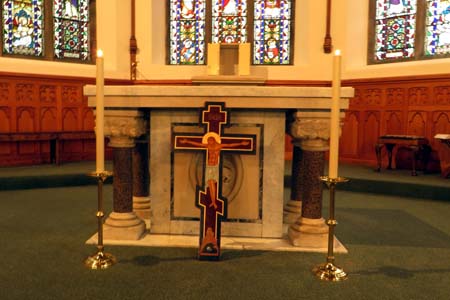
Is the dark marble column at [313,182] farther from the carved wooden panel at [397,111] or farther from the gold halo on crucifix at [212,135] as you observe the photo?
the carved wooden panel at [397,111]

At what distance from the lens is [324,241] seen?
9.41 feet

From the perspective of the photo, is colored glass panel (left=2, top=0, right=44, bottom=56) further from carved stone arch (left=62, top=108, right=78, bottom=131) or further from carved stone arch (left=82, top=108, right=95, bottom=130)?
carved stone arch (left=82, top=108, right=95, bottom=130)

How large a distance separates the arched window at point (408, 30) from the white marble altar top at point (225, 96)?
4360 millimetres

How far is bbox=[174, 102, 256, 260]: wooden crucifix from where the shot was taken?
102 inches

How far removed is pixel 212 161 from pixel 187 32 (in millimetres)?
5329

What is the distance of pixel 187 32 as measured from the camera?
296 inches

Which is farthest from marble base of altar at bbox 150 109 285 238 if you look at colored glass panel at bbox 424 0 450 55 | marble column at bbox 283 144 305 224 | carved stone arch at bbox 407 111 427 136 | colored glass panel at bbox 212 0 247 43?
colored glass panel at bbox 212 0 247 43

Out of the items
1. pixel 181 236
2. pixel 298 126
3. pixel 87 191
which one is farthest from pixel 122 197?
pixel 87 191

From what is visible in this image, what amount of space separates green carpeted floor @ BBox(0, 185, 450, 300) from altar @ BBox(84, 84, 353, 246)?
290 mm

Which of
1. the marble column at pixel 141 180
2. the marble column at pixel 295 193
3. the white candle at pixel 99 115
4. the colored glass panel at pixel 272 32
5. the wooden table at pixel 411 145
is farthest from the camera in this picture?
the colored glass panel at pixel 272 32

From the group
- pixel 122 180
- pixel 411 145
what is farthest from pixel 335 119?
pixel 411 145

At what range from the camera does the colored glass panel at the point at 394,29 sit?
6.56m

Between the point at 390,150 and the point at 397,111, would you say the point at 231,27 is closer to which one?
the point at 397,111

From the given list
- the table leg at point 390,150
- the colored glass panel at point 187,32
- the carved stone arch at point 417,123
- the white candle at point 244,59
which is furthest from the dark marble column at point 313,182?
the colored glass panel at point 187,32
